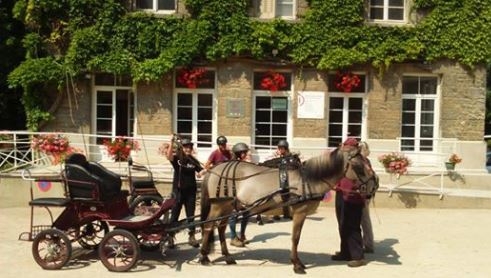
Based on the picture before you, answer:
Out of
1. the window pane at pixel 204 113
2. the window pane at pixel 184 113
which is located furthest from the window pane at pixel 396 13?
the window pane at pixel 184 113

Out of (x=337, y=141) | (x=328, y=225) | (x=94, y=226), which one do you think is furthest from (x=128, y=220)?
(x=337, y=141)

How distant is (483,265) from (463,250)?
1019 mm

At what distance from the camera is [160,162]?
16203 millimetres

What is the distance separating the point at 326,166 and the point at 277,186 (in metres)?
0.74

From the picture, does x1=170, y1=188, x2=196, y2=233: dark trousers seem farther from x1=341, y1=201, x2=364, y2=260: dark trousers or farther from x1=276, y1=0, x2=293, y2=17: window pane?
x1=276, y1=0, x2=293, y2=17: window pane

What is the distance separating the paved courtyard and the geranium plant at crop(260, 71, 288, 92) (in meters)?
4.78

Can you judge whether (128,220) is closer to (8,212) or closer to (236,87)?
(8,212)

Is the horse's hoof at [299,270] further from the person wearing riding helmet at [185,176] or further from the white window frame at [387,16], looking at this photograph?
the white window frame at [387,16]

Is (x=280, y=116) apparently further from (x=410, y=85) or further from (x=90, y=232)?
(x=90, y=232)

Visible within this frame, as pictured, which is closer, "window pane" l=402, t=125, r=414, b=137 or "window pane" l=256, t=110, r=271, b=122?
"window pane" l=256, t=110, r=271, b=122

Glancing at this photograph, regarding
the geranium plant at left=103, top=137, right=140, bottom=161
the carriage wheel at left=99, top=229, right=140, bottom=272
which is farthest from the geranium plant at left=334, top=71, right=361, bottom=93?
the carriage wheel at left=99, top=229, right=140, bottom=272

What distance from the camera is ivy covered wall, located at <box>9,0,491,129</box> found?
16094 millimetres

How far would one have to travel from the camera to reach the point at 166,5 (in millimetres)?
16844

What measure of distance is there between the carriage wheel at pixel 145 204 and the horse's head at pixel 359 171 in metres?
3.03
